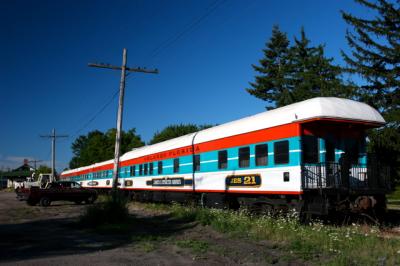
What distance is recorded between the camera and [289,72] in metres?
A: 42.5

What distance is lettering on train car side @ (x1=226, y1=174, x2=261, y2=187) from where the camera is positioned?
13.3 m

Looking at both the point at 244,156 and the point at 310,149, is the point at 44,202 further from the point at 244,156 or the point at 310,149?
the point at 310,149

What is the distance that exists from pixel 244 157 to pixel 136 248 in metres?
6.18

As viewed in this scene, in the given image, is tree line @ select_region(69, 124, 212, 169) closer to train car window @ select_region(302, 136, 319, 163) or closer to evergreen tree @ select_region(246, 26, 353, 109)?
evergreen tree @ select_region(246, 26, 353, 109)

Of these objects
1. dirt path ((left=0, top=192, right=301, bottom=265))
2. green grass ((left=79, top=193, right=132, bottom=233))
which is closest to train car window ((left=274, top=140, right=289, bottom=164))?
dirt path ((left=0, top=192, right=301, bottom=265))

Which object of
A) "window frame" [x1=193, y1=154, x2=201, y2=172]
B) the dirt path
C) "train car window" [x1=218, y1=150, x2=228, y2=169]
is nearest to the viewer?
the dirt path

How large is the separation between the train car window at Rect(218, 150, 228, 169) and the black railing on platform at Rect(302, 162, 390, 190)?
4144 millimetres

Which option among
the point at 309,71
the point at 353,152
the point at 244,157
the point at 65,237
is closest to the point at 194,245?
the point at 65,237

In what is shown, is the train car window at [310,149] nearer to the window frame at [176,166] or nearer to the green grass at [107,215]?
the green grass at [107,215]

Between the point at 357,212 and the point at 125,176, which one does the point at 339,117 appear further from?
the point at 125,176

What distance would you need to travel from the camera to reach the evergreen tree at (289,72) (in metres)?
37.4

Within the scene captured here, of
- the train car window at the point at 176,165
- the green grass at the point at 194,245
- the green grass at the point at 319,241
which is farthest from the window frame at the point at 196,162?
the green grass at the point at 194,245

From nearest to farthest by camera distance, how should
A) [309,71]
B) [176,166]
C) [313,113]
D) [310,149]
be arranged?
[313,113]
[310,149]
[176,166]
[309,71]

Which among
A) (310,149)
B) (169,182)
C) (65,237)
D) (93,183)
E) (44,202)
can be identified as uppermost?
(310,149)
